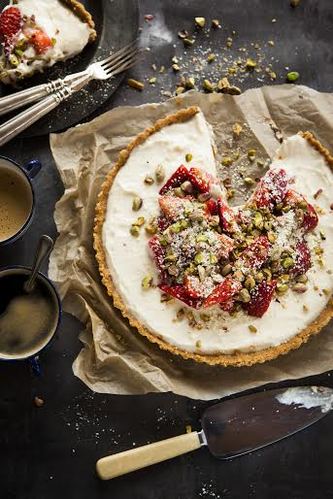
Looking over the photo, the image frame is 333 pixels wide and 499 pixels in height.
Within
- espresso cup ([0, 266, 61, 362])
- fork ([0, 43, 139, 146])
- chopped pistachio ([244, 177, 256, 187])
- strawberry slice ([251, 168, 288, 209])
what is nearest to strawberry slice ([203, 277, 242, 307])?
strawberry slice ([251, 168, 288, 209])

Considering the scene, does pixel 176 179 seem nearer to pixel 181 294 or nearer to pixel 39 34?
pixel 181 294

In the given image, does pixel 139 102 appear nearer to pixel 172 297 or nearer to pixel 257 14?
pixel 257 14

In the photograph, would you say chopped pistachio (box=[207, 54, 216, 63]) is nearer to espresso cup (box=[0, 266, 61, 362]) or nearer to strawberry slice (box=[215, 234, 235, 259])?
strawberry slice (box=[215, 234, 235, 259])

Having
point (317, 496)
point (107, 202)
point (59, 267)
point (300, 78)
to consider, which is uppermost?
point (300, 78)

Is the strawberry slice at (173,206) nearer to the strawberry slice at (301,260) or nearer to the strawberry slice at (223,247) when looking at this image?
the strawberry slice at (223,247)

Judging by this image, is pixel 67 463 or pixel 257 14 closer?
pixel 67 463

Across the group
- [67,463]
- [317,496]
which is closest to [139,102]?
[67,463]
